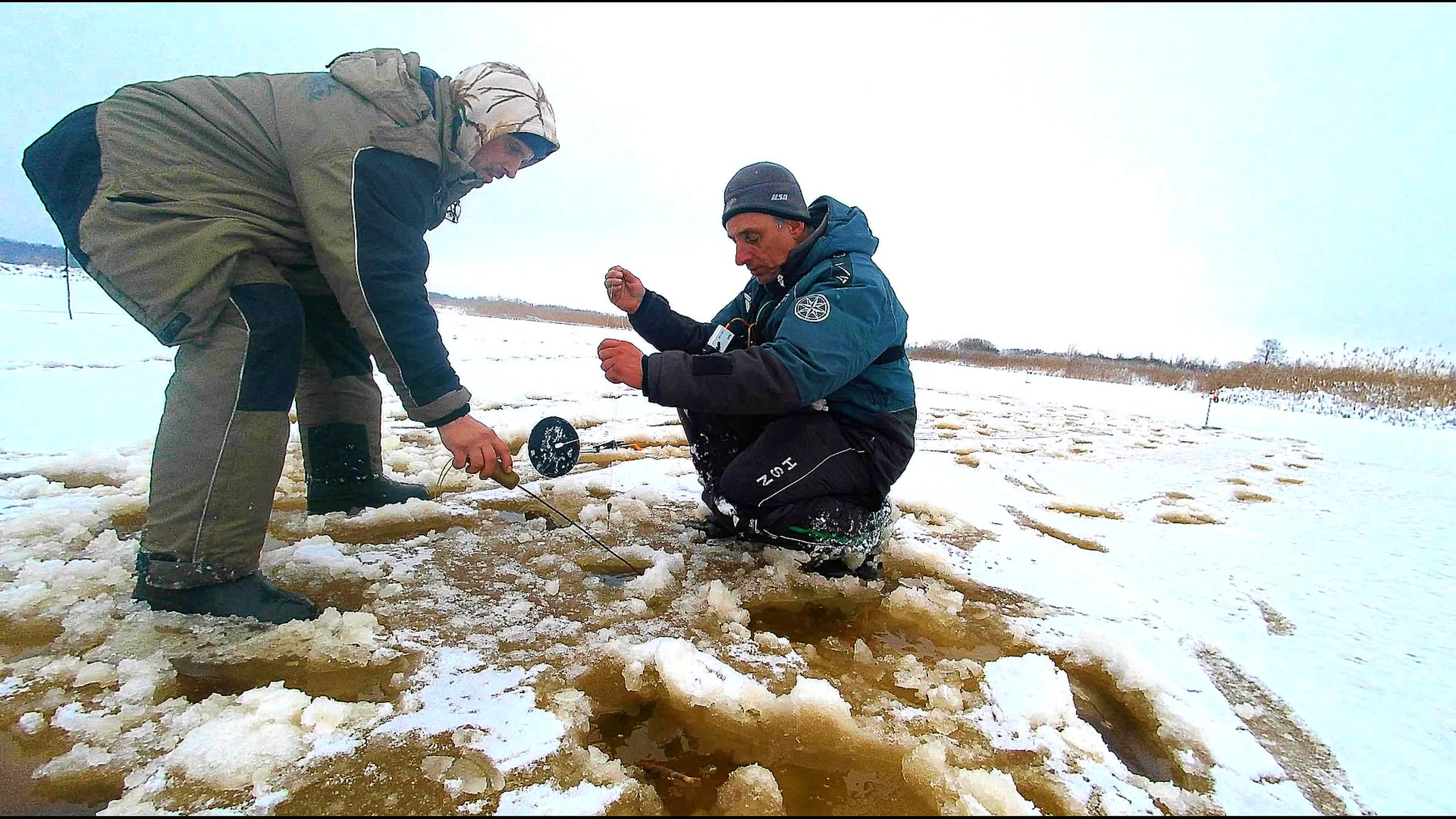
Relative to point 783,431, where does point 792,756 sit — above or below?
below

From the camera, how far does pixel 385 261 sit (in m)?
1.73

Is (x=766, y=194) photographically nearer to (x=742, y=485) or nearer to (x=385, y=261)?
(x=742, y=485)

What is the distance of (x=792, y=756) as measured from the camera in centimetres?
124

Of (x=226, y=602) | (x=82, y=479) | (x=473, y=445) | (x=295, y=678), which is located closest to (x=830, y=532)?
(x=473, y=445)

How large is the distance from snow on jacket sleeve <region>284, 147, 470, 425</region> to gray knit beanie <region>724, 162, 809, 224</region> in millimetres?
1041

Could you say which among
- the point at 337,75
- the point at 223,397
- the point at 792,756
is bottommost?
the point at 792,756

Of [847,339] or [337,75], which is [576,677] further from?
[337,75]

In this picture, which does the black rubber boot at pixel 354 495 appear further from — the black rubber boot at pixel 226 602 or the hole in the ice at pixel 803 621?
the hole in the ice at pixel 803 621

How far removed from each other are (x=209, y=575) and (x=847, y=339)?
1.79 metres

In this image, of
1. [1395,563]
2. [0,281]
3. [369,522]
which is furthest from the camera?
[0,281]

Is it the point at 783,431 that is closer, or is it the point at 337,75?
the point at 337,75

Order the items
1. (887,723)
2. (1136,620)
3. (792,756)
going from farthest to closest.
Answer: (1136,620)
(887,723)
(792,756)

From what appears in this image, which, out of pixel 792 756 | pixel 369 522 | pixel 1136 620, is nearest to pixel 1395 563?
pixel 1136 620

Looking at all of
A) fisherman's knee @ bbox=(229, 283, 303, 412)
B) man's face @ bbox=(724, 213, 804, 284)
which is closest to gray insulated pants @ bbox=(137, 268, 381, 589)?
fisherman's knee @ bbox=(229, 283, 303, 412)
